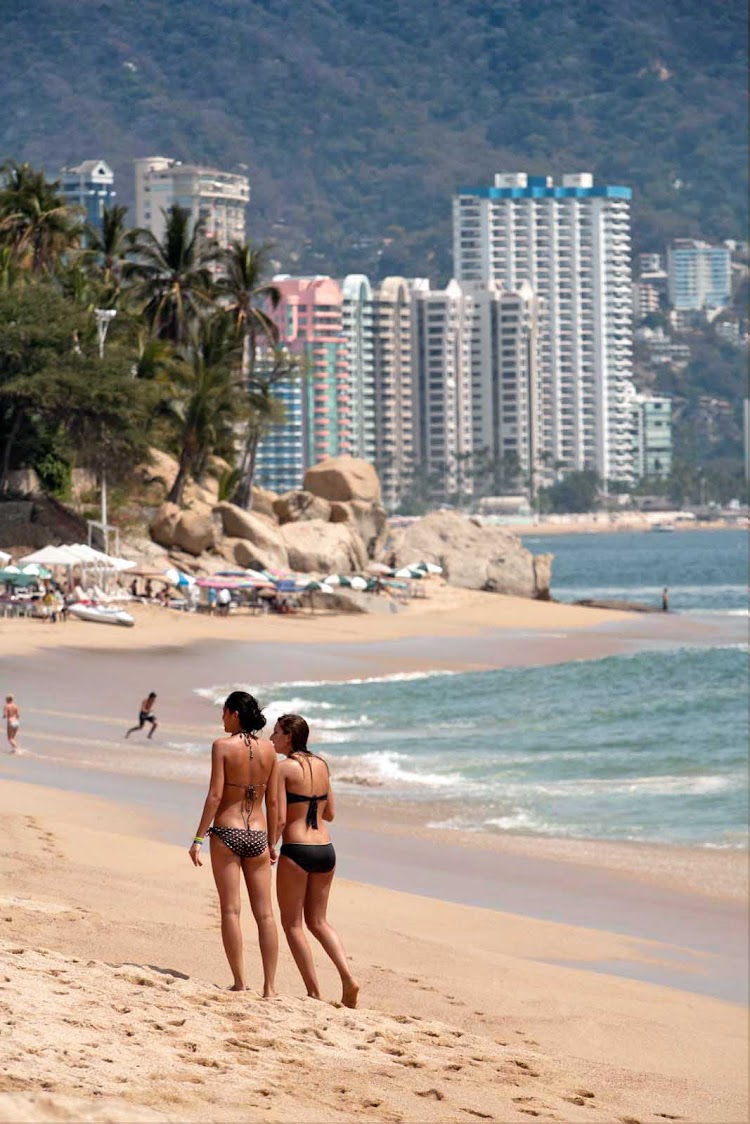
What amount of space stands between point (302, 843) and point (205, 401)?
43.0 m

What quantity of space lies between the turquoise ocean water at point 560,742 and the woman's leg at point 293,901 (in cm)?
797

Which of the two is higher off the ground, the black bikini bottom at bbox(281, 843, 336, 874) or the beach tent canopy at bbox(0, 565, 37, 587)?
the beach tent canopy at bbox(0, 565, 37, 587)

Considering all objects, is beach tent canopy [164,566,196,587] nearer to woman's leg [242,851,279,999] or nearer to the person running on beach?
the person running on beach

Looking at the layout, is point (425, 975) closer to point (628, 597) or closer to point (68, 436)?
point (68, 436)

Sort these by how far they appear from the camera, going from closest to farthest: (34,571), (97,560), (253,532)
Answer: (34,571)
(97,560)
(253,532)

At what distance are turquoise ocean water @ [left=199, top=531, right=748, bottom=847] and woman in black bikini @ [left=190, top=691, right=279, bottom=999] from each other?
8.09m

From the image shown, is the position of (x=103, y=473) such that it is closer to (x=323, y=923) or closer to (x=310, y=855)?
(x=323, y=923)

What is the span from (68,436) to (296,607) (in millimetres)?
7648

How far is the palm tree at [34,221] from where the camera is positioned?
51.9 metres

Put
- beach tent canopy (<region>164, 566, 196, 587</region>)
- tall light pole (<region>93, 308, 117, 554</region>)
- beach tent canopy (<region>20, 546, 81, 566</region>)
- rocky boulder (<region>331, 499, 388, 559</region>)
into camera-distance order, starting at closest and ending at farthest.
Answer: beach tent canopy (<region>20, 546, 81, 566</region>)
beach tent canopy (<region>164, 566, 196, 587</region>)
tall light pole (<region>93, 308, 117, 554</region>)
rocky boulder (<region>331, 499, 388, 559</region>)

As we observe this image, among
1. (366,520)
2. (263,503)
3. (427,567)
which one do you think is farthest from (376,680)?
(263,503)

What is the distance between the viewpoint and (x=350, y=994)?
7.42 metres

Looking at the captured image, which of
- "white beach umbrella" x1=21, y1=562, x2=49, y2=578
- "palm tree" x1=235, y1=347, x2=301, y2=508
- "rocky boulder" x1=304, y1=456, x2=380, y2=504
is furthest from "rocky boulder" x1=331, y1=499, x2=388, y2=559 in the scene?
"white beach umbrella" x1=21, y1=562, x2=49, y2=578

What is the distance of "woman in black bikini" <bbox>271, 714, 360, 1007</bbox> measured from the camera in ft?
23.5
